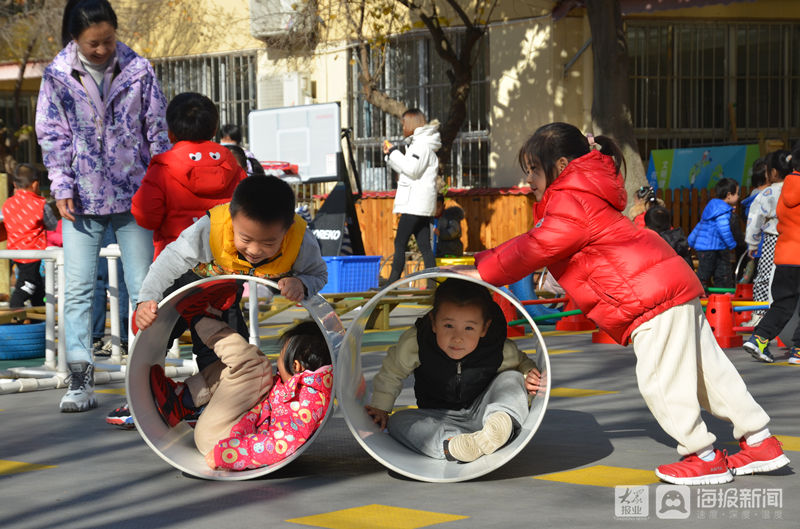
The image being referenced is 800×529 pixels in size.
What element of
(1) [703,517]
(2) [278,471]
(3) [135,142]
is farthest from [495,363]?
(3) [135,142]

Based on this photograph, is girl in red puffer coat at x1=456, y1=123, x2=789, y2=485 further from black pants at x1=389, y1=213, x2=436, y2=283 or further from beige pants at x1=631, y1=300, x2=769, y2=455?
black pants at x1=389, y1=213, x2=436, y2=283

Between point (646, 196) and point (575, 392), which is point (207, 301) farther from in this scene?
point (646, 196)

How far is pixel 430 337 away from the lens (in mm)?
4852

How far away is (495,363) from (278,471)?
3.21 ft

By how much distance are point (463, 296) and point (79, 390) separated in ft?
8.14

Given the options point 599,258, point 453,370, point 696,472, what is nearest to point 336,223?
point 453,370

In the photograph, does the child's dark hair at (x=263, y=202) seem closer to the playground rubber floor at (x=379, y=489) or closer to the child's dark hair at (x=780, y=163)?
the playground rubber floor at (x=379, y=489)

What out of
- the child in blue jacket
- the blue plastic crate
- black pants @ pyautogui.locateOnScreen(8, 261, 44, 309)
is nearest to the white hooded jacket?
the blue plastic crate

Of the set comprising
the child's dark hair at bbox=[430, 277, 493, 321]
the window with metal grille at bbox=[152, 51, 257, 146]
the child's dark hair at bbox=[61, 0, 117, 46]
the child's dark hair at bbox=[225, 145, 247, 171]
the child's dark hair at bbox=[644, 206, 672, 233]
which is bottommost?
the child's dark hair at bbox=[430, 277, 493, 321]

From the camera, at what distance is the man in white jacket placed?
12320 mm

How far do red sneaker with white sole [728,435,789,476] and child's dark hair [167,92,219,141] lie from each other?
326 cm

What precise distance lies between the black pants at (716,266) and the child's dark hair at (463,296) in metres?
9.43

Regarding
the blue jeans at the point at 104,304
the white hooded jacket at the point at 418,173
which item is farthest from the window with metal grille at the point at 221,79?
the blue jeans at the point at 104,304

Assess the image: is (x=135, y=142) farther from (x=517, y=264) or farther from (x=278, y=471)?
(x=517, y=264)
